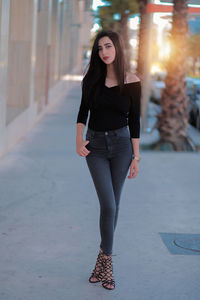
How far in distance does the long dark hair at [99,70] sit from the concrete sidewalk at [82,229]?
1415mm

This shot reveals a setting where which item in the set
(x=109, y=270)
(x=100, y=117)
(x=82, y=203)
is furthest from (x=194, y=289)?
(x=82, y=203)

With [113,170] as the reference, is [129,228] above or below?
below

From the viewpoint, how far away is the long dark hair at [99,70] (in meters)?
4.34

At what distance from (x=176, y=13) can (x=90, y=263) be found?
804 centimetres

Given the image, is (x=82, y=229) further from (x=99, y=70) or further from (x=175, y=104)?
(x=175, y=104)

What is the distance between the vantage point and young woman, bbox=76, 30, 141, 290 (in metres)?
4.35

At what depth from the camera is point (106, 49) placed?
431 cm

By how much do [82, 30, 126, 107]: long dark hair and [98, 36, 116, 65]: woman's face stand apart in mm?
22

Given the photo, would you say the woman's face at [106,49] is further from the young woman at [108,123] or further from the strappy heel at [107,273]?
the strappy heel at [107,273]

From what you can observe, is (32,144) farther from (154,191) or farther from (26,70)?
(154,191)

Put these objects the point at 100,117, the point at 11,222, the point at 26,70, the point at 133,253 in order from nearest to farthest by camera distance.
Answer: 1. the point at 100,117
2. the point at 133,253
3. the point at 11,222
4. the point at 26,70

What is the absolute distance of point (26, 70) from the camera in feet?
44.1

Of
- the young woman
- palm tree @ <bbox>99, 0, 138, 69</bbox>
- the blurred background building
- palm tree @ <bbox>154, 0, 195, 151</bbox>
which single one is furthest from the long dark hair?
palm tree @ <bbox>99, 0, 138, 69</bbox>

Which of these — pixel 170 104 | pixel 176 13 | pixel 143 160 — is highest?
pixel 176 13
